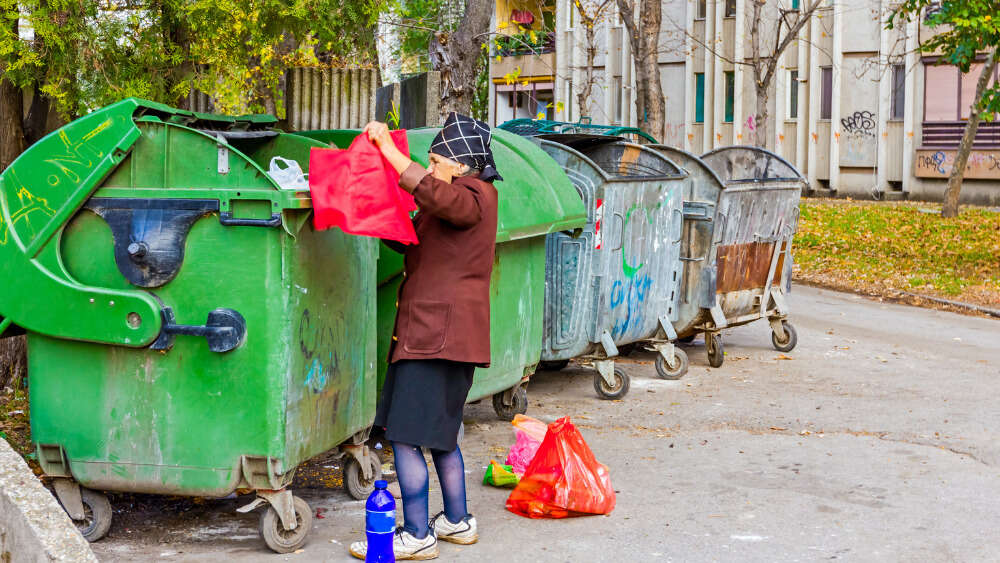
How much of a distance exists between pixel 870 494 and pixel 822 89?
86.1ft

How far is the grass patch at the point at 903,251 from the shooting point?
1445cm

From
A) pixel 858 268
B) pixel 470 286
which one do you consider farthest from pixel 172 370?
pixel 858 268

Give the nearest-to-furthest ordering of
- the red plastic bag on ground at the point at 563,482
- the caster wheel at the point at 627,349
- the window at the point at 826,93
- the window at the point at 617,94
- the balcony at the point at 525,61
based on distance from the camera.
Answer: the red plastic bag on ground at the point at 563,482 < the caster wheel at the point at 627,349 < the window at the point at 826,93 < the window at the point at 617,94 < the balcony at the point at 525,61

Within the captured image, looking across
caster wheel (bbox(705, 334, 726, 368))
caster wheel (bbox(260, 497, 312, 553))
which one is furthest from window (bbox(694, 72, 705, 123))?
caster wheel (bbox(260, 497, 312, 553))

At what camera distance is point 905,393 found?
8188 millimetres

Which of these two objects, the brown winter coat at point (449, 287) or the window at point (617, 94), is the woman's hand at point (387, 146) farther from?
the window at point (617, 94)

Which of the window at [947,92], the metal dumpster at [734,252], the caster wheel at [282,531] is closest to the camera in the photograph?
the caster wheel at [282,531]

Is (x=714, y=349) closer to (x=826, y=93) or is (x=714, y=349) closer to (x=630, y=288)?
(x=630, y=288)

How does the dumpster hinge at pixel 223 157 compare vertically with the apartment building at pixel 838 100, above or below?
below

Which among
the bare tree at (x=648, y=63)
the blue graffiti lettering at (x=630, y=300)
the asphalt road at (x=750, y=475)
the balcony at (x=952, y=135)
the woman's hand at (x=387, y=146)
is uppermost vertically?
the bare tree at (x=648, y=63)

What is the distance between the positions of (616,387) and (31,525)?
190 inches

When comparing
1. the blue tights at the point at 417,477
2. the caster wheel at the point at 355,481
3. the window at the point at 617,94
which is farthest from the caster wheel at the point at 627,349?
the window at the point at 617,94

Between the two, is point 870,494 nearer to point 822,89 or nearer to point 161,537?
point 161,537

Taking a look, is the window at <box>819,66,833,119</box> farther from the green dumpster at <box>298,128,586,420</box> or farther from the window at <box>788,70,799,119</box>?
the green dumpster at <box>298,128,586,420</box>
